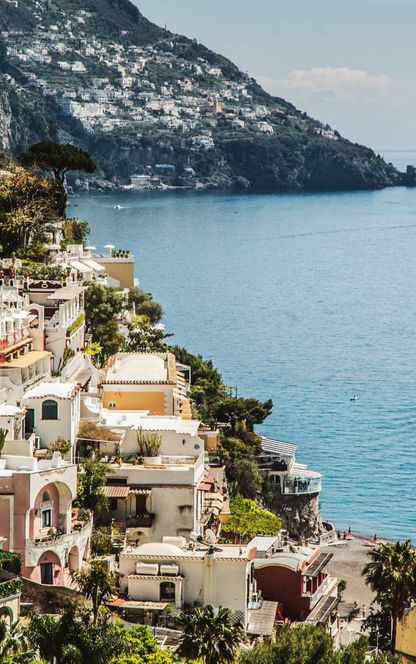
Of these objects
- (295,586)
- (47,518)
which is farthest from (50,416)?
(295,586)

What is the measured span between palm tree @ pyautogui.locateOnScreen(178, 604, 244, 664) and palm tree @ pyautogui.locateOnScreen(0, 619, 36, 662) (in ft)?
7.58

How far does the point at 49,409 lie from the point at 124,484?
74.6 inches

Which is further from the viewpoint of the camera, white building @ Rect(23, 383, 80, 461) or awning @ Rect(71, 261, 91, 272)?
awning @ Rect(71, 261, 91, 272)

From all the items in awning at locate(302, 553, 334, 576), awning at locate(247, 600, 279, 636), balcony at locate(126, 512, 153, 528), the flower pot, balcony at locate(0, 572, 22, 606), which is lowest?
awning at locate(247, 600, 279, 636)

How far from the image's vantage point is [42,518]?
2441 cm

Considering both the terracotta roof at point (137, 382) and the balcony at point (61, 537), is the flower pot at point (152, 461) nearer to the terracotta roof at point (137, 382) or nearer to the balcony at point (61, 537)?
the balcony at point (61, 537)

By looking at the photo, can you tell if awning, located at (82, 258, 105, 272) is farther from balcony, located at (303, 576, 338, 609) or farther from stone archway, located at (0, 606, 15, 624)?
stone archway, located at (0, 606, 15, 624)

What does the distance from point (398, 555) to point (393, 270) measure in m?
94.2

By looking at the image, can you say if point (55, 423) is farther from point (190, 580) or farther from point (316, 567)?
point (316, 567)

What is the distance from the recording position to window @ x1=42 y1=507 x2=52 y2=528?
80.2 ft

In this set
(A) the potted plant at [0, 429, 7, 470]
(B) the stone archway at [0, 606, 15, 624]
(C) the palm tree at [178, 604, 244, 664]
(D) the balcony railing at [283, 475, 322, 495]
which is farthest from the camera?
(D) the balcony railing at [283, 475, 322, 495]

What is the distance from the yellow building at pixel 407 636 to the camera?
2508 centimetres

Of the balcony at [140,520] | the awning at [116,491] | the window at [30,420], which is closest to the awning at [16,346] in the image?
the window at [30,420]

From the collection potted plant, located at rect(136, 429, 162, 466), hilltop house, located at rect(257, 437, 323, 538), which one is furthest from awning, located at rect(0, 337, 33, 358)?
hilltop house, located at rect(257, 437, 323, 538)
